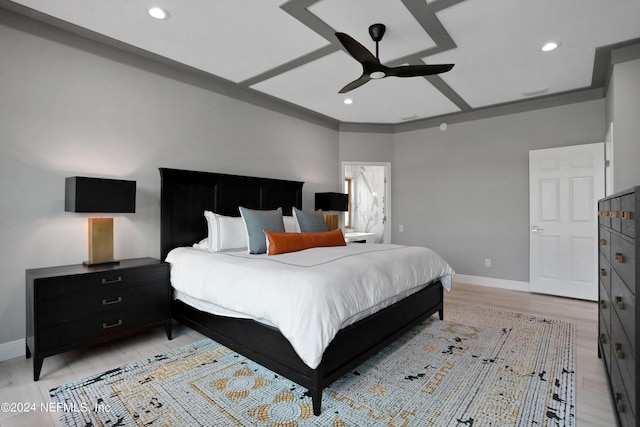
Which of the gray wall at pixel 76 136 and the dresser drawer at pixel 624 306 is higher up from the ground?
the gray wall at pixel 76 136

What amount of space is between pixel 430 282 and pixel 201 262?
220cm

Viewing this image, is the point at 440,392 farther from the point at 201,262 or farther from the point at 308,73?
the point at 308,73

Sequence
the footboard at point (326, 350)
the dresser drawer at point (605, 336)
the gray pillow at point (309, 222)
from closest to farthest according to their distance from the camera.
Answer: the footboard at point (326, 350), the dresser drawer at point (605, 336), the gray pillow at point (309, 222)

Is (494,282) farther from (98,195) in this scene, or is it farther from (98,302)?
(98,195)

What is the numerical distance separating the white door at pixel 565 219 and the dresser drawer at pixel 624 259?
3.03 meters

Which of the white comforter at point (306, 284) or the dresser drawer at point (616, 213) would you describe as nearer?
the dresser drawer at point (616, 213)

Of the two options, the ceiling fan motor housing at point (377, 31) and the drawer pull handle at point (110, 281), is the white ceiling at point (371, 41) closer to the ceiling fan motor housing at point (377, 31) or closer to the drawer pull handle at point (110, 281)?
the ceiling fan motor housing at point (377, 31)

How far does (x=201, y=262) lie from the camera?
9.22 feet

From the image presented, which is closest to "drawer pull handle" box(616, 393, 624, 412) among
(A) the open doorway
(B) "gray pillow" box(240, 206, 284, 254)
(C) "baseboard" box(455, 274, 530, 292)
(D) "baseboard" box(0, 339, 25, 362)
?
(B) "gray pillow" box(240, 206, 284, 254)

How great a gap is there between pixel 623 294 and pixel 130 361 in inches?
125

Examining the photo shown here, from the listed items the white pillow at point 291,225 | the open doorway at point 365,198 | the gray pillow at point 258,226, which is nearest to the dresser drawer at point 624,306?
the gray pillow at point 258,226

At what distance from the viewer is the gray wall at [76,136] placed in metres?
2.59

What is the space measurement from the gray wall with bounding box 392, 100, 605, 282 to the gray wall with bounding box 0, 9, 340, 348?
11.1 ft

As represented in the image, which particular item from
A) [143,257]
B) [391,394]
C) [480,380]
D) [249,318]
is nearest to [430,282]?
[480,380]
